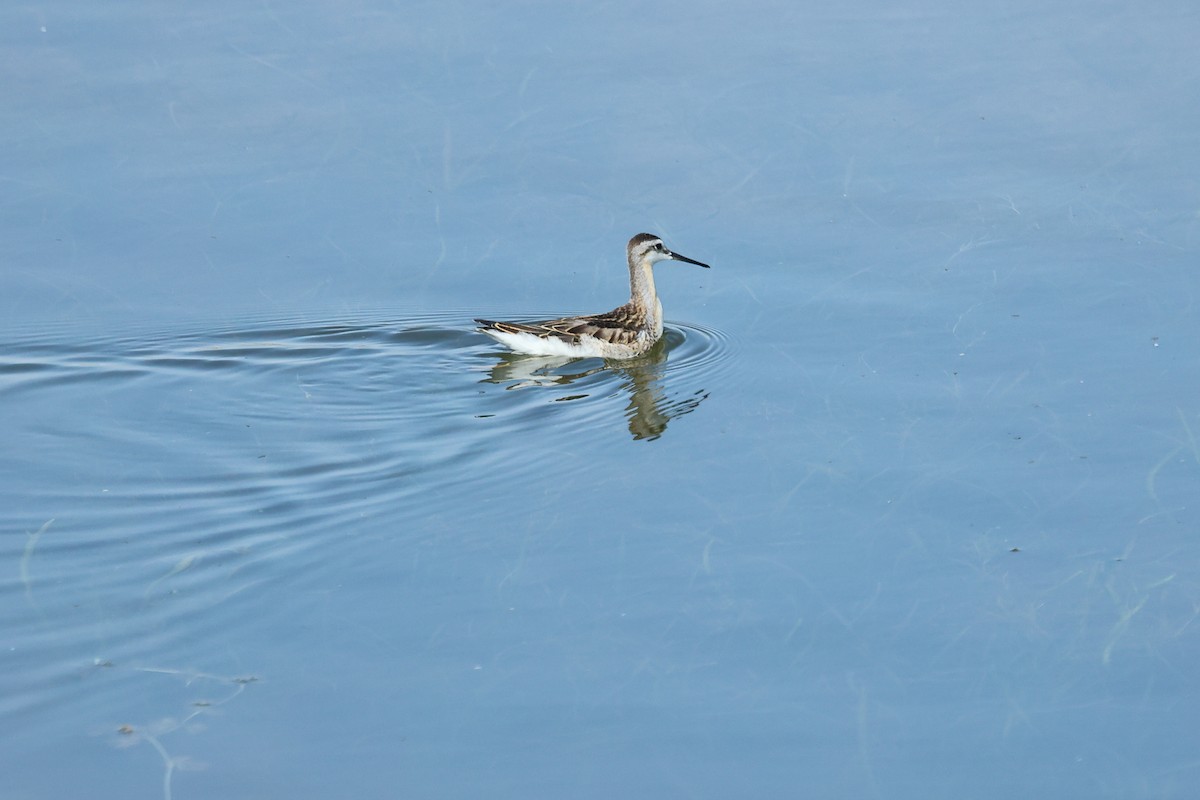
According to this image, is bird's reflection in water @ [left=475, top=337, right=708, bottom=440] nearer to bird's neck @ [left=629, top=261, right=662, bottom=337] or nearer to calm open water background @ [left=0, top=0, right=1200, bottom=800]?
calm open water background @ [left=0, top=0, right=1200, bottom=800]

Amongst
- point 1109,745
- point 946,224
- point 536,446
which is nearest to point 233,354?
point 536,446

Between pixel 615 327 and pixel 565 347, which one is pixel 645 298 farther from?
pixel 565 347

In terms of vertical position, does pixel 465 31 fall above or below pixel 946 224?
above

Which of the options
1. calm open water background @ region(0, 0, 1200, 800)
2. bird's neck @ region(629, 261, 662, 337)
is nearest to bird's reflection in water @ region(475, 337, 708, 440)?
calm open water background @ region(0, 0, 1200, 800)

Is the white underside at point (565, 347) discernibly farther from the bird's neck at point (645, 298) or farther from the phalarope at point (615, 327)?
the bird's neck at point (645, 298)

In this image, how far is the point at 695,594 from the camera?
681 centimetres

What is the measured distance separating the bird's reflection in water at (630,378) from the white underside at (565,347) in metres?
0.06

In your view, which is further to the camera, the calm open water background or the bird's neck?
the bird's neck

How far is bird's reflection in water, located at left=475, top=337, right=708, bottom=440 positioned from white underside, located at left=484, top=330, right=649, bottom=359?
2.2 inches

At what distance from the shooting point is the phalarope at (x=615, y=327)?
9.89 metres

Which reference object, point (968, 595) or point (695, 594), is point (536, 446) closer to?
point (695, 594)

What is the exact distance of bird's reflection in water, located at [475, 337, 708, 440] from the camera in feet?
30.1

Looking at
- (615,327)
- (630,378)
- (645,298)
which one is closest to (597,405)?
(630,378)

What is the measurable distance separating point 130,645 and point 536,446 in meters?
2.76
